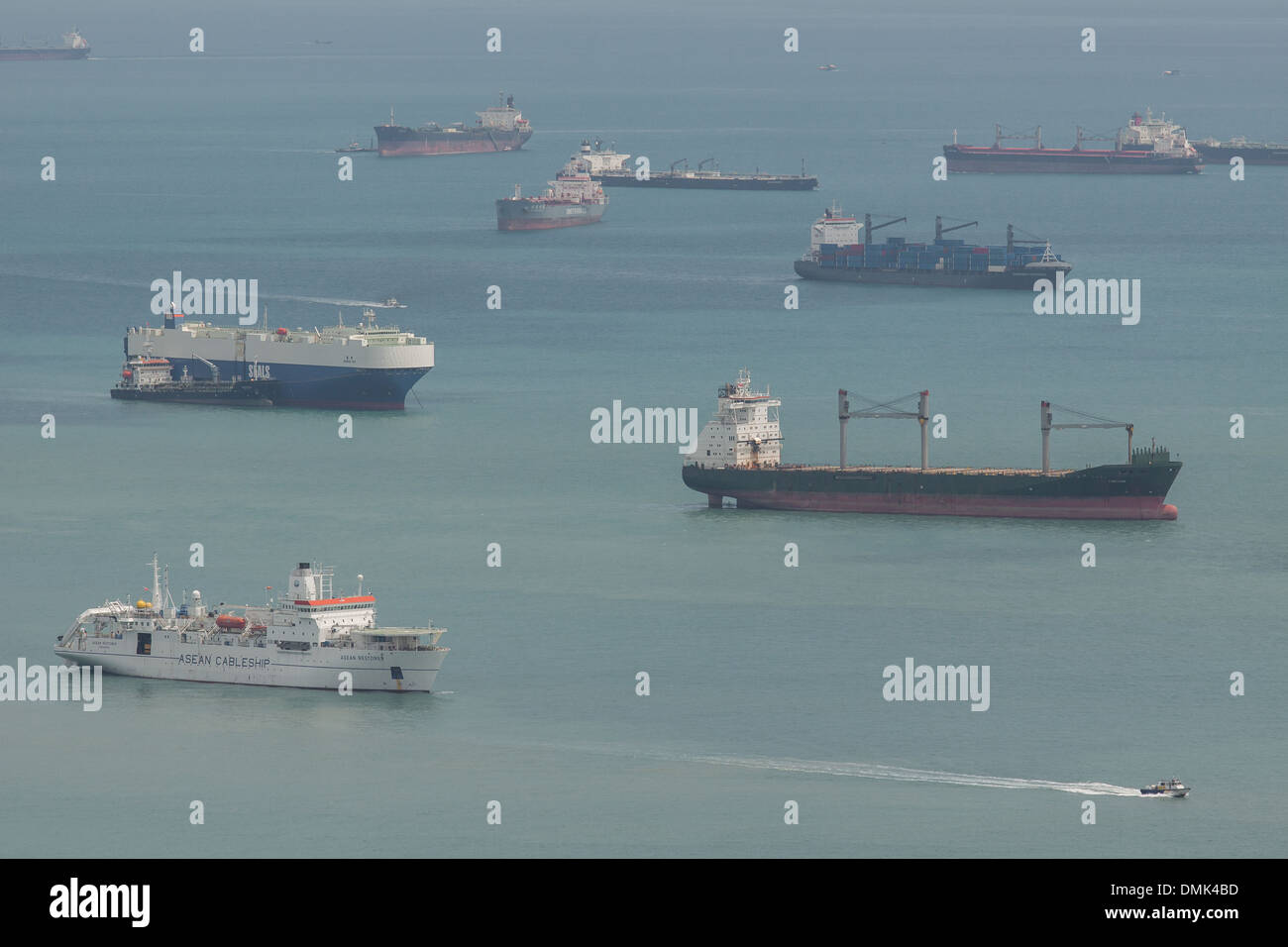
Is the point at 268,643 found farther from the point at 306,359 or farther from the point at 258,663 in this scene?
the point at 306,359

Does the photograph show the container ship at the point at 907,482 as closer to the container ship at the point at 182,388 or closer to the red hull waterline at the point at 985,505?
the red hull waterline at the point at 985,505

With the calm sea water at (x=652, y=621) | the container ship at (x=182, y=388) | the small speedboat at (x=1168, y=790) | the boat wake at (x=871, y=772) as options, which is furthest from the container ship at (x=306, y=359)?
the small speedboat at (x=1168, y=790)

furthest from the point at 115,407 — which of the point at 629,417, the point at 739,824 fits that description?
the point at 739,824

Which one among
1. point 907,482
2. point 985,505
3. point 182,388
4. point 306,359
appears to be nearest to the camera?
point 985,505

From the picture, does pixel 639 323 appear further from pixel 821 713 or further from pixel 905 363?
pixel 821 713

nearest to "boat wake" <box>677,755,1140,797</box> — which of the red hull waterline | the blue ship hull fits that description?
the red hull waterline

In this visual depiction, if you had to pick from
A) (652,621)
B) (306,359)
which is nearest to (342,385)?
(306,359)
